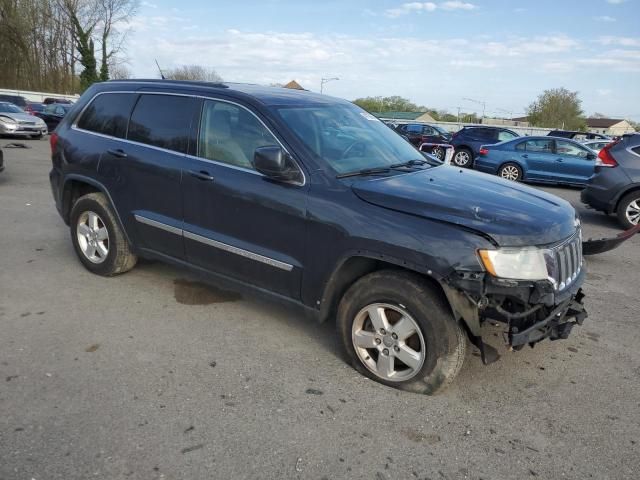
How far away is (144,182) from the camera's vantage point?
437 cm

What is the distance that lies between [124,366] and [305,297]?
1.31 m

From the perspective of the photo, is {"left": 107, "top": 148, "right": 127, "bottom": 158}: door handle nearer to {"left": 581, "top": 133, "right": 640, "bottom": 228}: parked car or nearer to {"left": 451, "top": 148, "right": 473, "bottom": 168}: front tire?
{"left": 581, "top": 133, "right": 640, "bottom": 228}: parked car

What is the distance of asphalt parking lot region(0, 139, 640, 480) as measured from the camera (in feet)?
8.52

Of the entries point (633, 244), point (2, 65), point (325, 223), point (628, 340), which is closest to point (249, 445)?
point (325, 223)

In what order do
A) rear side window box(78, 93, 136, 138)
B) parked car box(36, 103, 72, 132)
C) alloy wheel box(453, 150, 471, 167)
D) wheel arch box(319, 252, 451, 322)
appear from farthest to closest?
1. parked car box(36, 103, 72, 132)
2. alloy wheel box(453, 150, 471, 167)
3. rear side window box(78, 93, 136, 138)
4. wheel arch box(319, 252, 451, 322)

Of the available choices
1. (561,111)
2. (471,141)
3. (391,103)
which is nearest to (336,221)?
(471,141)

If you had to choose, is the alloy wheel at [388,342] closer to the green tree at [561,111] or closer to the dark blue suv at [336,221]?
the dark blue suv at [336,221]

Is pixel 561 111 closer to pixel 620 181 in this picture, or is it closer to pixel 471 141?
pixel 471 141

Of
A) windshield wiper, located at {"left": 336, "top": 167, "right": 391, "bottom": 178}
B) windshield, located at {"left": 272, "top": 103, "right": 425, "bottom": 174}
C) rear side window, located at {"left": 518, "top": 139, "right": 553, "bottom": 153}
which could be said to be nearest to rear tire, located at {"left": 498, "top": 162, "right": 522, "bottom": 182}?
Result: rear side window, located at {"left": 518, "top": 139, "right": 553, "bottom": 153}

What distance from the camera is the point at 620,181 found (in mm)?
8625

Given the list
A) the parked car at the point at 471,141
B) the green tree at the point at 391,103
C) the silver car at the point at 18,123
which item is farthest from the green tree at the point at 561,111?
the silver car at the point at 18,123

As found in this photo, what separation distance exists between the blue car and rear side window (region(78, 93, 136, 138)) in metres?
12.3

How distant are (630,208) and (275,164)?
25.2 feet

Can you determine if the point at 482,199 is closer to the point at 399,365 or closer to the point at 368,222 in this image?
the point at 368,222
